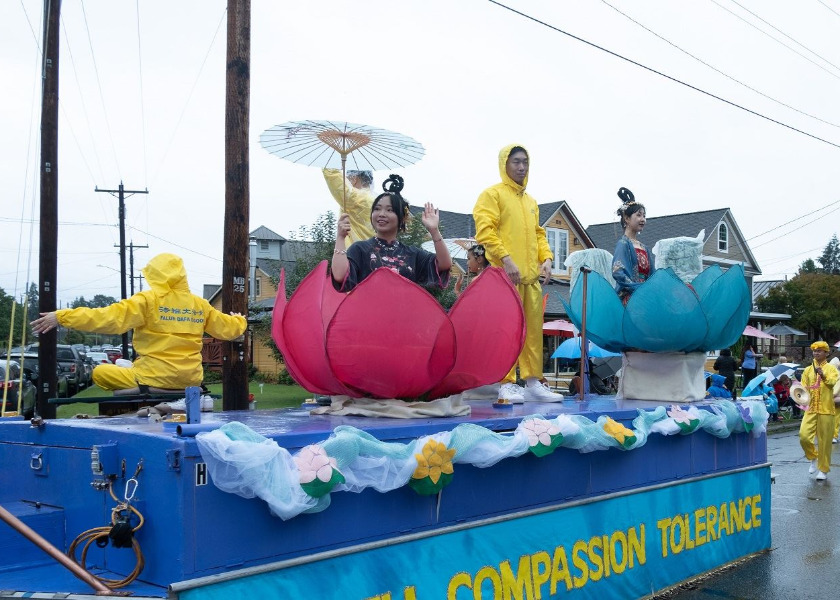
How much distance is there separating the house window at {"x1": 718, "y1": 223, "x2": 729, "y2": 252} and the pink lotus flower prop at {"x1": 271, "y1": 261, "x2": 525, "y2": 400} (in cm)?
3637

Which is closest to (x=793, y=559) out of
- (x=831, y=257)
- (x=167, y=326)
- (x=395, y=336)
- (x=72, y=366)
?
(x=395, y=336)

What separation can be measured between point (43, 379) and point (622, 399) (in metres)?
8.15

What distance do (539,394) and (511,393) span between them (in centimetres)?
31

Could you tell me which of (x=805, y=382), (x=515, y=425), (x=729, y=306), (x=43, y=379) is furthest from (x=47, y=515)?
(x=805, y=382)

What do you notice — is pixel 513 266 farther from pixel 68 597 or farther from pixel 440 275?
pixel 68 597

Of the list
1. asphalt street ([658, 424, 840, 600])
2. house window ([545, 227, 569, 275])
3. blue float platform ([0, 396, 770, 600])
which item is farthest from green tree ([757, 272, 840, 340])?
blue float platform ([0, 396, 770, 600])

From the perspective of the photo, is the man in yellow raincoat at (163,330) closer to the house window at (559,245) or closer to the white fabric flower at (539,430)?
the white fabric flower at (539,430)

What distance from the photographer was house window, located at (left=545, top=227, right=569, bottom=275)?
34312mm

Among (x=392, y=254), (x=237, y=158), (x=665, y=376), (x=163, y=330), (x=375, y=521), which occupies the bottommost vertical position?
(x=375, y=521)

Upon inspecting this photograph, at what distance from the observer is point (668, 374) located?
20.1 feet

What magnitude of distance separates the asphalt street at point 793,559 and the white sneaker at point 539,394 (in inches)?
62.3

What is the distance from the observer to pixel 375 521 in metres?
3.47

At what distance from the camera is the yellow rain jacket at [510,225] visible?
609cm

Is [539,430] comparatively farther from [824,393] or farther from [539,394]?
[824,393]
